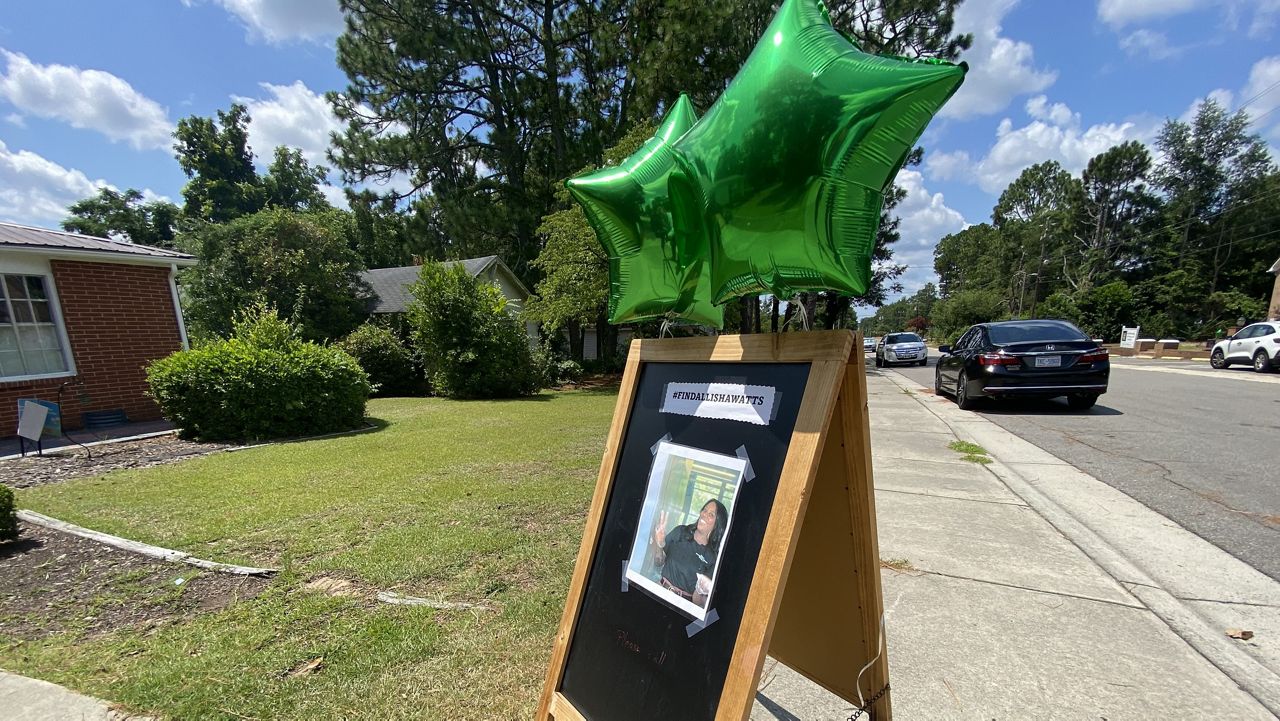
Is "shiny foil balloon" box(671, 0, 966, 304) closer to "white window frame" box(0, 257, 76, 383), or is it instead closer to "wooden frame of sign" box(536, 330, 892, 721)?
"wooden frame of sign" box(536, 330, 892, 721)

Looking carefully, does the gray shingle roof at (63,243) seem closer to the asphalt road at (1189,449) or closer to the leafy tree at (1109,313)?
the asphalt road at (1189,449)

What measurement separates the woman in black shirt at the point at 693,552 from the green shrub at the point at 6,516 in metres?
5.15

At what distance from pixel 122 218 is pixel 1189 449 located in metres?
64.1

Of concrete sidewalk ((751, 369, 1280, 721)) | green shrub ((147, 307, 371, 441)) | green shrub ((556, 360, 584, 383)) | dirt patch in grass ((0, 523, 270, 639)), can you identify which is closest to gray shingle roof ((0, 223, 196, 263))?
green shrub ((147, 307, 371, 441))

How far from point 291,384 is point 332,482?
3945mm

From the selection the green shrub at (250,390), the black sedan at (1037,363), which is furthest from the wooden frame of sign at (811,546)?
the green shrub at (250,390)

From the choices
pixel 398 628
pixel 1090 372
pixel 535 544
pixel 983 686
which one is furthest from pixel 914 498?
pixel 1090 372

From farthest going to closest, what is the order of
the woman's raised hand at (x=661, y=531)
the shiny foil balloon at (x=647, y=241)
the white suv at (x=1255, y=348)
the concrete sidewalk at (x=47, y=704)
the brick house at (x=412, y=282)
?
the brick house at (x=412, y=282) < the white suv at (x=1255, y=348) < the concrete sidewalk at (x=47, y=704) < the shiny foil balloon at (x=647, y=241) < the woman's raised hand at (x=661, y=531)

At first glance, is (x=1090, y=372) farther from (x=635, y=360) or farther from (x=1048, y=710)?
(x=635, y=360)

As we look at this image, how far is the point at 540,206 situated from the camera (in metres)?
23.1

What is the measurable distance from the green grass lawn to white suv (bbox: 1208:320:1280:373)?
19.8 metres

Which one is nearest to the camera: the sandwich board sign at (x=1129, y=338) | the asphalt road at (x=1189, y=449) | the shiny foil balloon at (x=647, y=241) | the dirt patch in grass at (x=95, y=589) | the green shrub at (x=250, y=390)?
the shiny foil balloon at (x=647, y=241)

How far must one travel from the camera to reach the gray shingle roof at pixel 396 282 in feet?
67.3

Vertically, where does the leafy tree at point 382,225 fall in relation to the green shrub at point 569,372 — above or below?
above
